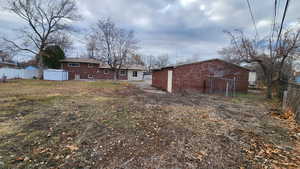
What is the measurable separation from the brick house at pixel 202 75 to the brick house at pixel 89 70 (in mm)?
15106

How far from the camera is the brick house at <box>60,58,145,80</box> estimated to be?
25.8m

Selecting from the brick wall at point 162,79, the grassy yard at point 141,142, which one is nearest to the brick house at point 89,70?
the brick wall at point 162,79

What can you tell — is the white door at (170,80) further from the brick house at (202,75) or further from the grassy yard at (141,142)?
the grassy yard at (141,142)

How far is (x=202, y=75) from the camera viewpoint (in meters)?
12.2

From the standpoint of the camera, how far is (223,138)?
339 cm

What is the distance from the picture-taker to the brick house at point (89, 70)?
1017 inches

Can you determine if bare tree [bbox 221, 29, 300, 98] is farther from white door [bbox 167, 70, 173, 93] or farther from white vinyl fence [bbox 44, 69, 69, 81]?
white vinyl fence [bbox 44, 69, 69, 81]

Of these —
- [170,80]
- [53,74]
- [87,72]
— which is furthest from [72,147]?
[87,72]

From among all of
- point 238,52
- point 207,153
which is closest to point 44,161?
point 207,153

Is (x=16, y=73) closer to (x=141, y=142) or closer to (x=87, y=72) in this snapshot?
(x=87, y=72)

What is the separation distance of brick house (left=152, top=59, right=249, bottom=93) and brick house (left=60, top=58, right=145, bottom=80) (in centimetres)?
1511

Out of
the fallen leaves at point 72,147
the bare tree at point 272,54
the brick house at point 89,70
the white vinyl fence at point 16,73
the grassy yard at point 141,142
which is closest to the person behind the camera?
the grassy yard at point 141,142

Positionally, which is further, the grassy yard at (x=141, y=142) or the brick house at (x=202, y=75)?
the brick house at (x=202, y=75)

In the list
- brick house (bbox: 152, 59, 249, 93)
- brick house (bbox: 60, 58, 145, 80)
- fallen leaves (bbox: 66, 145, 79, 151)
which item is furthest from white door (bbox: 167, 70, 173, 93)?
brick house (bbox: 60, 58, 145, 80)
